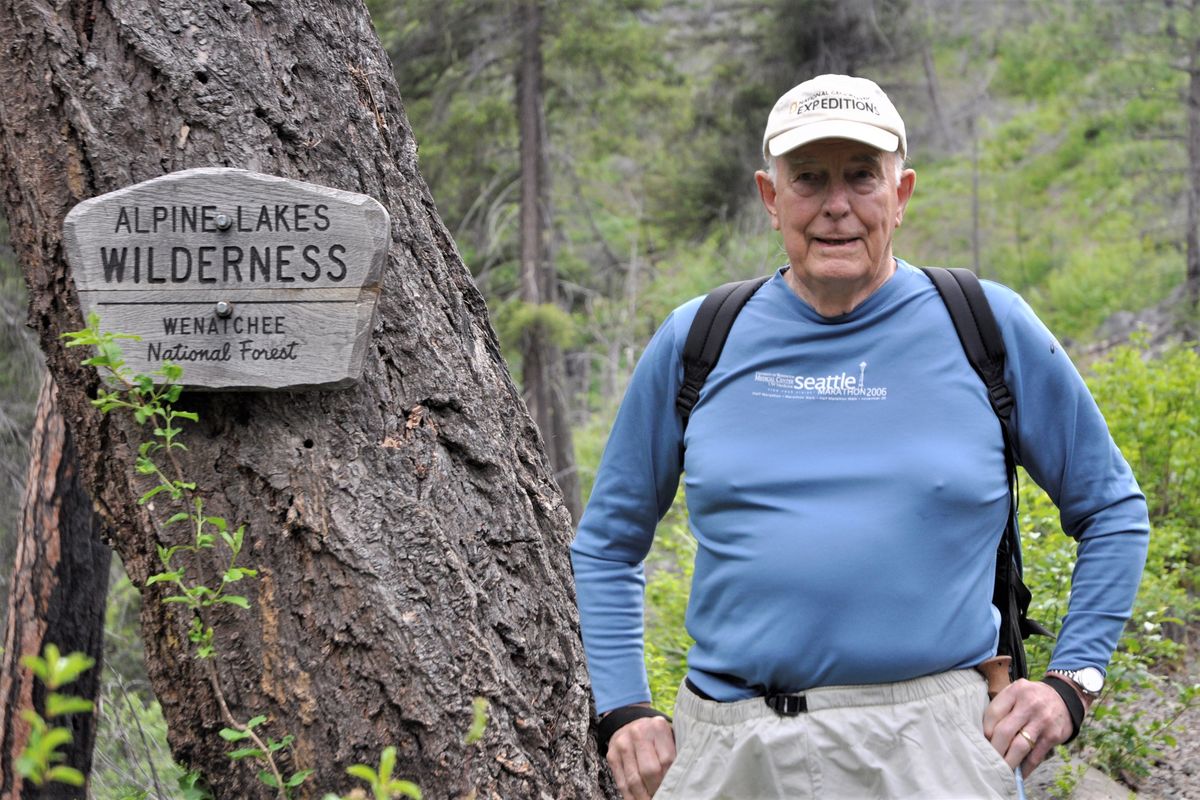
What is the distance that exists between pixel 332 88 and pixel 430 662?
1427 mm

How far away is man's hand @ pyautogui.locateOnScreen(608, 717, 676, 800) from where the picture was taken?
2473mm

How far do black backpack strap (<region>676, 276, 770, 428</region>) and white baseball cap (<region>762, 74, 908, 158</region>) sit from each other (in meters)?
0.30

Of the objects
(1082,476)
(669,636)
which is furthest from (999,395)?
(669,636)

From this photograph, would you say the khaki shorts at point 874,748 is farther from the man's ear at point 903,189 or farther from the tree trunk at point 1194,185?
the tree trunk at point 1194,185

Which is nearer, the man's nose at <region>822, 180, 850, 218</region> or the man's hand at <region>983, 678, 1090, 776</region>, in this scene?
the man's hand at <region>983, 678, 1090, 776</region>

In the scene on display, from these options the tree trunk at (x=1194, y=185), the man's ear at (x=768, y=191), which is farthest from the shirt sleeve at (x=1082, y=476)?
the tree trunk at (x=1194, y=185)

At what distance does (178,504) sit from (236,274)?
0.55 m

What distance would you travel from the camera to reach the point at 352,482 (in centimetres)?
285

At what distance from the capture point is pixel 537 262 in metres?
14.2

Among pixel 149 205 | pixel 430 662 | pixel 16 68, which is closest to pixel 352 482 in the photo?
pixel 430 662

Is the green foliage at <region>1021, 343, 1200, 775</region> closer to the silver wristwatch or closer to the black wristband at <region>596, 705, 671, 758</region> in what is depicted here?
the silver wristwatch

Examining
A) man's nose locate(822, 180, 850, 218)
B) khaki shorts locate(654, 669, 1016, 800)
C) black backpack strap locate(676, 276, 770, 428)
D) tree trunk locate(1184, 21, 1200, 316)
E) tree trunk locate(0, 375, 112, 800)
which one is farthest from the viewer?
tree trunk locate(1184, 21, 1200, 316)

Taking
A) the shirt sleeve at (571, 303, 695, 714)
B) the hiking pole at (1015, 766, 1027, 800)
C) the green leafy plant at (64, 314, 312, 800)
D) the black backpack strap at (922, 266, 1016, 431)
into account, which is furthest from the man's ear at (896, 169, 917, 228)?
the green leafy plant at (64, 314, 312, 800)

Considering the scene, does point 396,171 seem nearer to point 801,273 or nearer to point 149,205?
point 149,205
